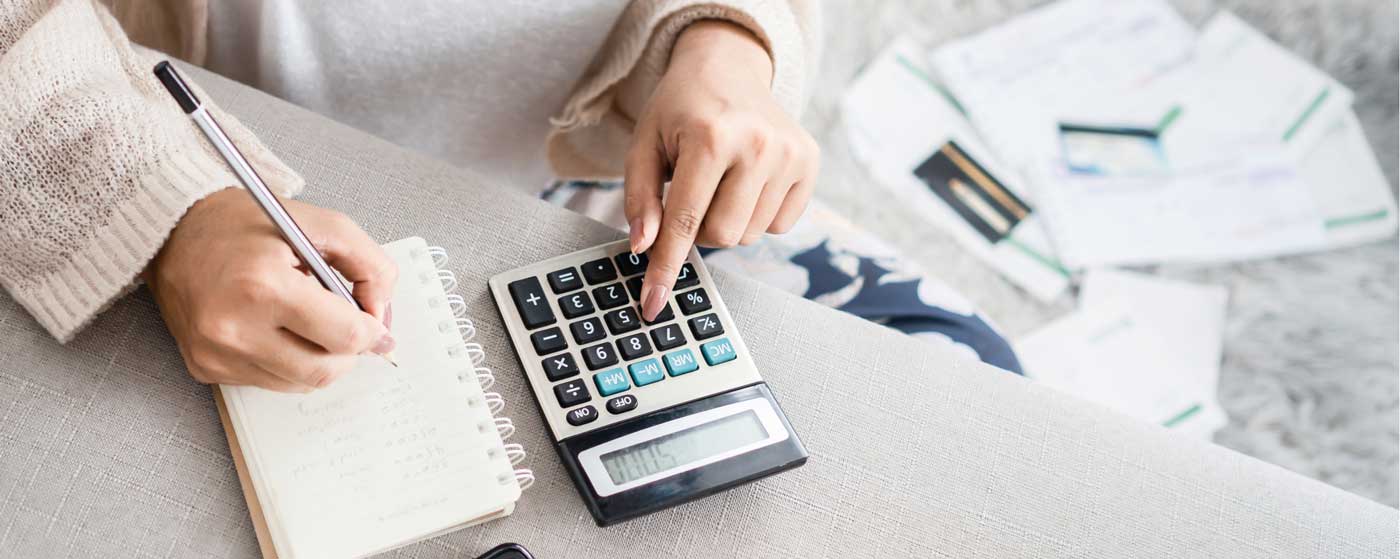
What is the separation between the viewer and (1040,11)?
118 centimetres

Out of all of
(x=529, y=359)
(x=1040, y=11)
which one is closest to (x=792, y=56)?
(x=529, y=359)

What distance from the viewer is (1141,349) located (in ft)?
3.43

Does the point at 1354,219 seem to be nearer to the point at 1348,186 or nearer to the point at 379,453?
the point at 1348,186

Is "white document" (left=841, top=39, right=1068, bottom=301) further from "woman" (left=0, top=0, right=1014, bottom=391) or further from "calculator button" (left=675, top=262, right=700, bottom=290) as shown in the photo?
"calculator button" (left=675, top=262, right=700, bottom=290)

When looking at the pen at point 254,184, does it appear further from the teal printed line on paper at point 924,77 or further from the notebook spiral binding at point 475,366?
the teal printed line on paper at point 924,77

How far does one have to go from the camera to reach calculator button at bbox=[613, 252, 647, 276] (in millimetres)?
473

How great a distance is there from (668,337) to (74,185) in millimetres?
266

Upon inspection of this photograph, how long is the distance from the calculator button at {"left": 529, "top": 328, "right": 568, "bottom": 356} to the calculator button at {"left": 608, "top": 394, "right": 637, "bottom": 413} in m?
0.04

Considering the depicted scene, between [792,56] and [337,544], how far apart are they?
1.20 ft

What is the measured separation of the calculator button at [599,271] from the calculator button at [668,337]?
1.4 inches

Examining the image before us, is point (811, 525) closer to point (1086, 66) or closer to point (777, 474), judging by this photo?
point (777, 474)

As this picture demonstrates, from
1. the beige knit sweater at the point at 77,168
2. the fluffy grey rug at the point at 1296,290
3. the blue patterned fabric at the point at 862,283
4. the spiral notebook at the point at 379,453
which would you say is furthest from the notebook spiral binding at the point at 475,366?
the fluffy grey rug at the point at 1296,290

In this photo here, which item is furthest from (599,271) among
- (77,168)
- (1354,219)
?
(1354,219)

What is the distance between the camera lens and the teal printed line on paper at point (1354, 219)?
1111 millimetres
